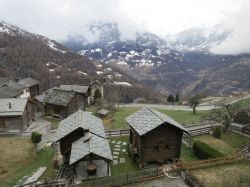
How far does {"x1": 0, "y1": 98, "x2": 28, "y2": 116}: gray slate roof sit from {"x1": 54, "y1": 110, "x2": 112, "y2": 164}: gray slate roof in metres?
14.4

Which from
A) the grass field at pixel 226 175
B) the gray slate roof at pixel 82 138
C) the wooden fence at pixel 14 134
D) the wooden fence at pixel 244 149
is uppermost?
the gray slate roof at pixel 82 138

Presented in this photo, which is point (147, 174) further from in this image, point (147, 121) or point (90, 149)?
point (90, 149)

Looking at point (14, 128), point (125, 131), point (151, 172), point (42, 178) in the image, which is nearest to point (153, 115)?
point (151, 172)

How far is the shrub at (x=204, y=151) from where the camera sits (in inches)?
1472

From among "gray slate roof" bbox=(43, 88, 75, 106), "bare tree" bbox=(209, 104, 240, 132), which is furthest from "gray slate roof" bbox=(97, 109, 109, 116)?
"bare tree" bbox=(209, 104, 240, 132)

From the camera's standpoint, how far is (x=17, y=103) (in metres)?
51.5

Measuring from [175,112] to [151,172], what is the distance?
3671 cm

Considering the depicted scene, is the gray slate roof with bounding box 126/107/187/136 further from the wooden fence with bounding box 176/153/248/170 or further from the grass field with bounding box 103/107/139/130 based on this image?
the grass field with bounding box 103/107/139/130

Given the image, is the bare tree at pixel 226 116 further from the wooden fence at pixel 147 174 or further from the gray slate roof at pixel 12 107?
the gray slate roof at pixel 12 107

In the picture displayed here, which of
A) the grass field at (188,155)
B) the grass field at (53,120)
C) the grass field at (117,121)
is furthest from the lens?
the grass field at (53,120)

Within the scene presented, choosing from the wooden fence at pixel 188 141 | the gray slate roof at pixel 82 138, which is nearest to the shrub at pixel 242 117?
the wooden fence at pixel 188 141

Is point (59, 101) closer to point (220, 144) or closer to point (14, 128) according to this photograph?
point (14, 128)

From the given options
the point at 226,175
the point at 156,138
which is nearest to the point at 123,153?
the point at 156,138

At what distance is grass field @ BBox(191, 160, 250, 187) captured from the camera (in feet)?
103
